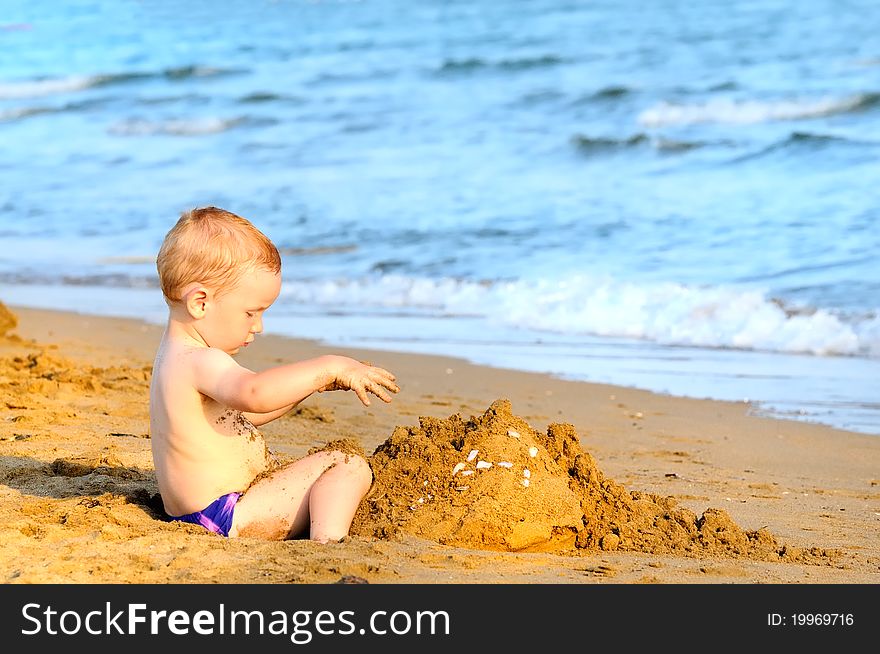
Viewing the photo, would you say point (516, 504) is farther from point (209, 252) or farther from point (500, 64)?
point (500, 64)

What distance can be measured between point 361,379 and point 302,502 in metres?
0.51

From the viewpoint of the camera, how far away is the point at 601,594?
2729 millimetres

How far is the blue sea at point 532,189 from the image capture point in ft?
23.3

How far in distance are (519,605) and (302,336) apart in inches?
186

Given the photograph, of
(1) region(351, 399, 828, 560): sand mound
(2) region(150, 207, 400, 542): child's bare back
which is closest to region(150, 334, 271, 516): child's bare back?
(2) region(150, 207, 400, 542): child's bare back

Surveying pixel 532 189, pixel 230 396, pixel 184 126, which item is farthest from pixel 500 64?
pixel 230 396

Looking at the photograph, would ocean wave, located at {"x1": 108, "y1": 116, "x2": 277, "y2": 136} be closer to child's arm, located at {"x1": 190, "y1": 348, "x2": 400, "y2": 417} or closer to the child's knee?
the child's knee

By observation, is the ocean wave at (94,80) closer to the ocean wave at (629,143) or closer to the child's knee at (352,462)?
the ocean wave at (629,143)

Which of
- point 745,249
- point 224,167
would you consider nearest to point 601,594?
point 745,249

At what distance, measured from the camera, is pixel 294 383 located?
3021mm

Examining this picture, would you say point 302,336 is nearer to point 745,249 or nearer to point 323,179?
point 745,249

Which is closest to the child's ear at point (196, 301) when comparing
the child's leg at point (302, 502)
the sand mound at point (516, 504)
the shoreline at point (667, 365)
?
the child's leg at point (302, 502)

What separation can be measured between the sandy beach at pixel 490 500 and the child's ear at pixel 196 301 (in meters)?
0.62

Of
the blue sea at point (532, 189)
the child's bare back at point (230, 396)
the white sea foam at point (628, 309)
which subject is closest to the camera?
the child's bare back at point (230, 396)
